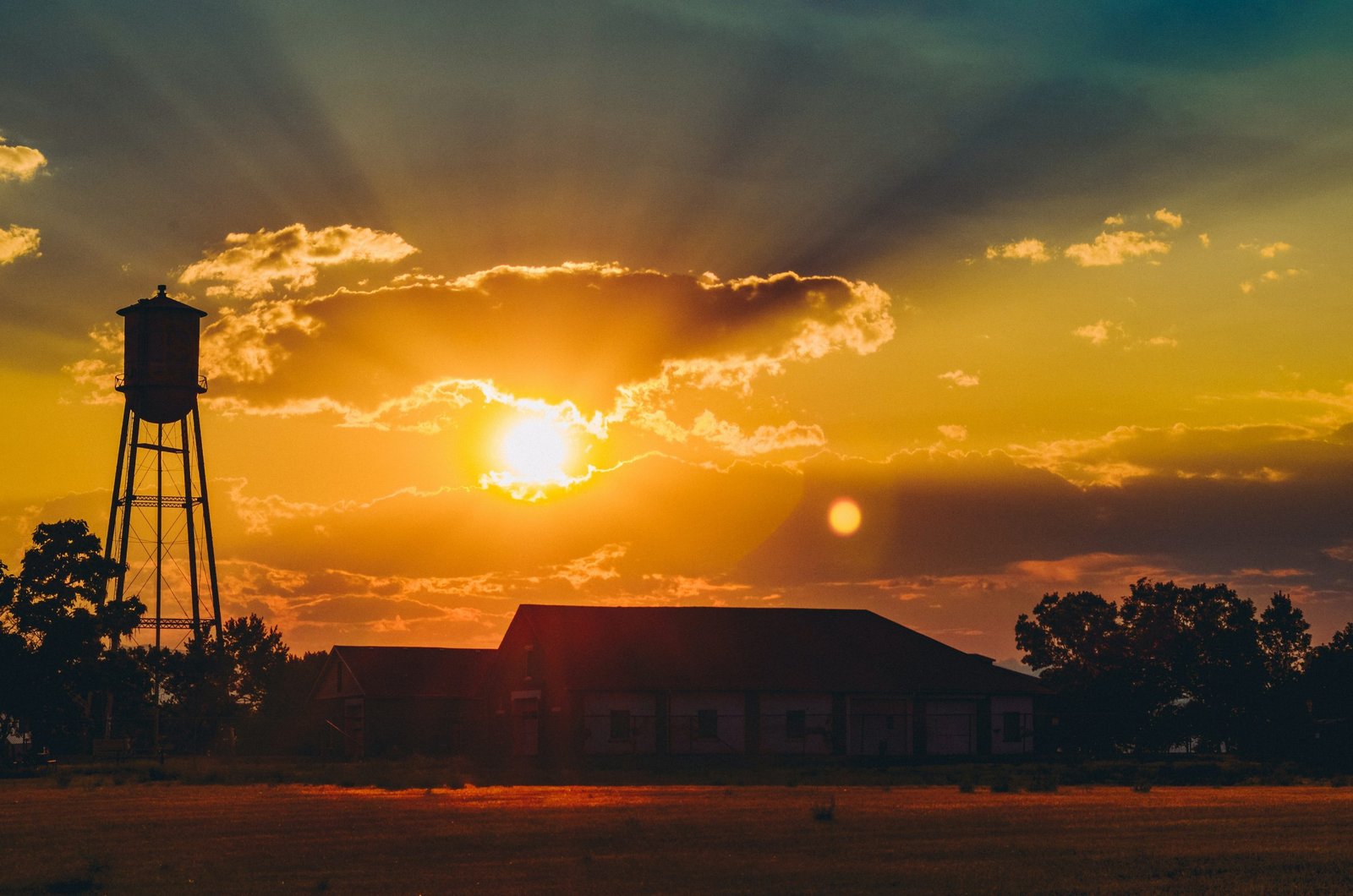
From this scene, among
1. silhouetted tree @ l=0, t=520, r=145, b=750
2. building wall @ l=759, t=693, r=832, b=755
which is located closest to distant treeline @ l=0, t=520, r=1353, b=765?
silhouetted tree @ l=0, t=520, r=145, b=750

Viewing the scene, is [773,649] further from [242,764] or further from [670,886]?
[670,886]

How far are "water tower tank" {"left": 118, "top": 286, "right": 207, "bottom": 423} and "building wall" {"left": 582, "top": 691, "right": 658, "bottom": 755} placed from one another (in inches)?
896

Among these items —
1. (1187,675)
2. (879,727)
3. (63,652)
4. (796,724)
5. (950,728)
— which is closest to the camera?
(63,652)

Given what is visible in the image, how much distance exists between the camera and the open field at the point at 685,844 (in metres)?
18.2

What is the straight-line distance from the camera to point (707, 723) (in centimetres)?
6438

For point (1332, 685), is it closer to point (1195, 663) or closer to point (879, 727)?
point (1195, 663)

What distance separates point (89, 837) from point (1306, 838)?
19434 millimetres

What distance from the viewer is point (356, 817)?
2941 centimetres

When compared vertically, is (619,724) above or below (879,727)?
above

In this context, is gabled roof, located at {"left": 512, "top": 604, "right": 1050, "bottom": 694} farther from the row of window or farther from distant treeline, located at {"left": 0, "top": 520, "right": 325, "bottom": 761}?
distant treeline, located at {"left": 0, "top": 520, "right": 325, "bottom": 761}

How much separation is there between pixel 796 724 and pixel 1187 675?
83.4 feet

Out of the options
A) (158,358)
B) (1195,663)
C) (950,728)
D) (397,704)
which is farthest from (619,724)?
(1195,663)

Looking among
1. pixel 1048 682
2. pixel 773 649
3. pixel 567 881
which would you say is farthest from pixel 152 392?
pixel 567 881

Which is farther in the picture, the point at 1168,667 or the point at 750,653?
the point at 1168,667
